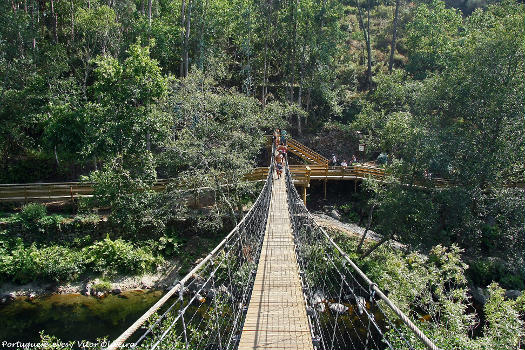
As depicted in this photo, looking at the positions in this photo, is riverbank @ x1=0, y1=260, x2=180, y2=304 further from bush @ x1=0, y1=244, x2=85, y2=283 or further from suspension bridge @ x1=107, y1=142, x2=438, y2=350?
suspension bridge @ x1=107, y1=142, x2=438, y2=350

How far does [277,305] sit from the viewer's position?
12.9ft

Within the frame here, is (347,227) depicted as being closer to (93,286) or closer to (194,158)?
(194,158)

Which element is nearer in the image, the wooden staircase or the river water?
the river water

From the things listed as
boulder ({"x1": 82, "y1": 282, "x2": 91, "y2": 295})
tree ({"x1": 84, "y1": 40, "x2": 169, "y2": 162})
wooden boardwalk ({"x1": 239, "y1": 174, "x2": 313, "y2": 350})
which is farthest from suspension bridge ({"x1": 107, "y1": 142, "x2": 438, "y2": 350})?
tree ({"x1": 84, "y1": 40, "x2": 169, "y2": 162})

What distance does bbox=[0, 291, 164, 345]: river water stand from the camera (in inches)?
283

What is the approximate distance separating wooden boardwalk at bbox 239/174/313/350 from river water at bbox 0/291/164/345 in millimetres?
4266

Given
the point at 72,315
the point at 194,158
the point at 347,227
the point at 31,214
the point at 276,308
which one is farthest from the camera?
the point at 347,227

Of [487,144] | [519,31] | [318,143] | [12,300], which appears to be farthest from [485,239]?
[12,300]

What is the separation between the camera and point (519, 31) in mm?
8273

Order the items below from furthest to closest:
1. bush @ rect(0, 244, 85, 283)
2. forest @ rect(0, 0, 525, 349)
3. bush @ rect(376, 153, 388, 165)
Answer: bush @ rect(376, 153, 388, 165), bush @ rect(0, 244, 85, 283), forest @ rect(0, 0, 525, 349)

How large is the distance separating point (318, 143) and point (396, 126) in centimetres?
594

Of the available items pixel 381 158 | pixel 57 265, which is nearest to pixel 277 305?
pixel 57 265

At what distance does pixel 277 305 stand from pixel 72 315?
6180mm

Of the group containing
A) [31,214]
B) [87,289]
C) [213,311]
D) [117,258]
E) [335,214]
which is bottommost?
[87,289]
